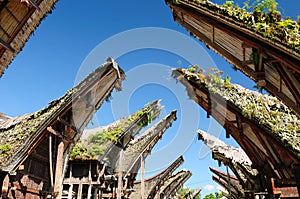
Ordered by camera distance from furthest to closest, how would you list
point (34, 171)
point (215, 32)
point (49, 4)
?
point (34, 171) < point (49, 4) < point (215, 32)

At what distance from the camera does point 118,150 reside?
50.5 feet

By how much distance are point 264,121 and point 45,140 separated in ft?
27.4

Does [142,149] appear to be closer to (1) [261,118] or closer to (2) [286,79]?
(1) [261,118]

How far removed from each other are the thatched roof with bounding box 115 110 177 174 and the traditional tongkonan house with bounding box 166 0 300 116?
1222 centimetres

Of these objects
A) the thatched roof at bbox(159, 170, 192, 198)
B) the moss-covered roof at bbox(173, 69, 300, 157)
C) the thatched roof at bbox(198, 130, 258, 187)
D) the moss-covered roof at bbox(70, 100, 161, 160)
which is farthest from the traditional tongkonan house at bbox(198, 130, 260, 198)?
the thatched roof at bbox(159, 170, 192, 198)

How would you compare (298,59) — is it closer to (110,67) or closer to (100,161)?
(110,67)

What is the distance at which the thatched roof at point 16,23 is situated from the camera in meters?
4.95

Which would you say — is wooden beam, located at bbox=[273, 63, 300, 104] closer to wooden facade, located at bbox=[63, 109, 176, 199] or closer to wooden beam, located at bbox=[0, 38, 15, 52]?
wooden beam, located at bbox=[0, 38, 15, 52]

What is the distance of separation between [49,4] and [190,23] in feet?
11.4

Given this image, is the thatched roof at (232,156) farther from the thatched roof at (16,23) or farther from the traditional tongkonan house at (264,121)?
the thatched roof at (16,23)

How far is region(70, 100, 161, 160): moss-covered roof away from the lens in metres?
13.9

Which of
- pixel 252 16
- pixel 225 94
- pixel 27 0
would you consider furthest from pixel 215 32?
pixel 27 0

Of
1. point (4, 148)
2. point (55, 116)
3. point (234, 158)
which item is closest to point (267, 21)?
point (55, 116)

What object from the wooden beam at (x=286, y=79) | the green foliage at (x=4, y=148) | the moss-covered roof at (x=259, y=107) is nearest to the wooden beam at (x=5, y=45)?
the green foliage at (x=4, y=148)
